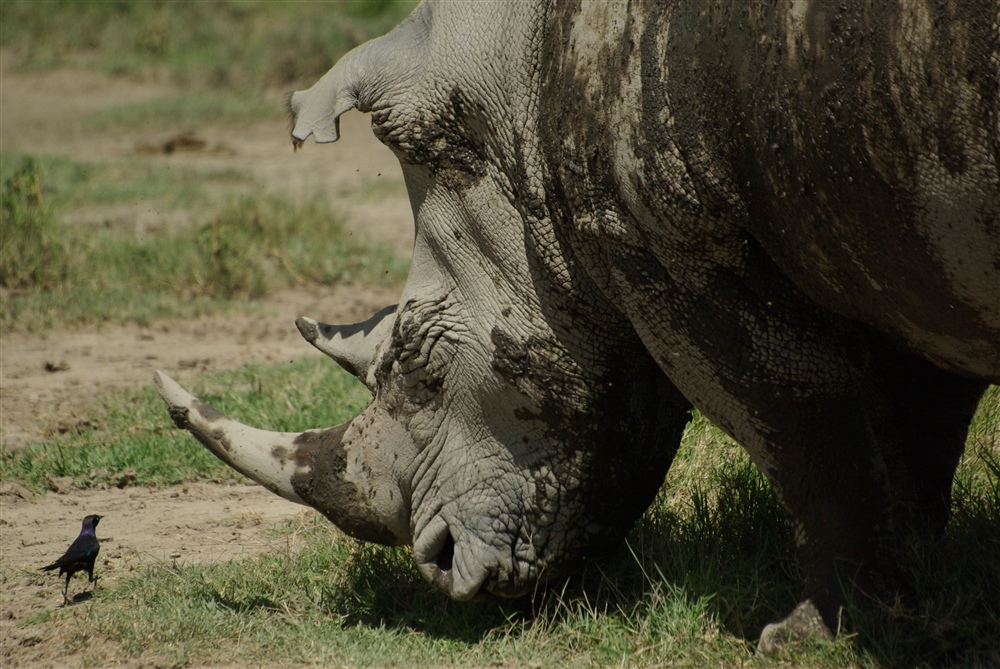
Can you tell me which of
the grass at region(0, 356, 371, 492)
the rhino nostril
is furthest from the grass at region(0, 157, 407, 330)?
the rhino nostril

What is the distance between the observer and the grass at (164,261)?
6.93m

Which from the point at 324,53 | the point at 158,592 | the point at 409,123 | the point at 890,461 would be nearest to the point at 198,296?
the point at 158,592

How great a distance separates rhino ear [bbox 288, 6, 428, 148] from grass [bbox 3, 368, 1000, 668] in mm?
1449

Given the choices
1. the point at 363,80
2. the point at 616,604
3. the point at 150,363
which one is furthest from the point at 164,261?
the point at 616,604

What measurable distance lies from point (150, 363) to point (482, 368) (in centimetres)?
345

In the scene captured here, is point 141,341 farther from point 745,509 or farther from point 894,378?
point 894,378

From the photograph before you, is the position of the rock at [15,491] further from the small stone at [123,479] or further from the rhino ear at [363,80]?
the rhino ear at [363,80]

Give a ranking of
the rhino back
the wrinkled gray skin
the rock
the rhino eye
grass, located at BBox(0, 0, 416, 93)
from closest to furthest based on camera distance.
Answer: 1. the rhino back
2. the wrinkled gray skin
3. the rhino eye
4. the rock
5. grass, located at BBox(0, 0, 416, 93)

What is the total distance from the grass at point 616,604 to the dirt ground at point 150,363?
0.23m

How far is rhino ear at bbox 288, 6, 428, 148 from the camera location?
132 inches

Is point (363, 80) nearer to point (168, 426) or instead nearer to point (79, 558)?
point (79, 558)

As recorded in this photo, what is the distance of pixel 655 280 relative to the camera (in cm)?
296

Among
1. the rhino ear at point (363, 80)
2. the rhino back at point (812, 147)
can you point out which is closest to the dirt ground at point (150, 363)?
the rhino ear at point (363, 80)

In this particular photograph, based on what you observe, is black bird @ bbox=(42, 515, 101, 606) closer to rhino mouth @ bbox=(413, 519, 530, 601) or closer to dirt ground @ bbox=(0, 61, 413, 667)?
dirt ground @ bbox=(0, 61, 413, 667)
